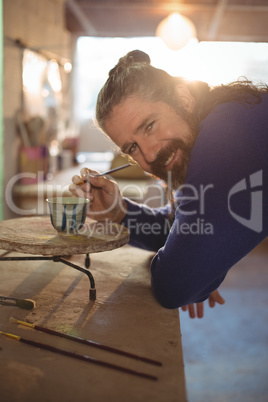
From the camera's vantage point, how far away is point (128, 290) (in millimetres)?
1333

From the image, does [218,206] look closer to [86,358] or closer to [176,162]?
[176,162]

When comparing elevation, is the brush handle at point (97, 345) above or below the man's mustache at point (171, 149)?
below

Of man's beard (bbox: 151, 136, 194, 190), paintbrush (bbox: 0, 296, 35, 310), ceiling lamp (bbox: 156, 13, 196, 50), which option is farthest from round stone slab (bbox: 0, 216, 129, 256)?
ceiling lamp (bbox: 156, 13, 196, 50)

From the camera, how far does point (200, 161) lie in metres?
1.14

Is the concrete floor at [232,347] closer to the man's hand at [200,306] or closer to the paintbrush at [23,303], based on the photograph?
the man's hand at [200,306]

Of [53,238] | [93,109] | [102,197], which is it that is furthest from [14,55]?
[53,238]

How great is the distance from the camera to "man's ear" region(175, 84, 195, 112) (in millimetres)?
1441

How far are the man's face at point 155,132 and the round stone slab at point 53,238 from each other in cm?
30

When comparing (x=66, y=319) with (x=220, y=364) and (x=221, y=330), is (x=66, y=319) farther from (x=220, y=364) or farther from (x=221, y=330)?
(x=221, y=330)

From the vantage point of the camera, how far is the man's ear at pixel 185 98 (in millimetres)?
1441

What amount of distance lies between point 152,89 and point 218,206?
1.83 feet

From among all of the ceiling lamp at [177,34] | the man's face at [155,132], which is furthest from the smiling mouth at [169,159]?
the ceiling lamp at [177,34]

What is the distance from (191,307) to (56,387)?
2.72 ft

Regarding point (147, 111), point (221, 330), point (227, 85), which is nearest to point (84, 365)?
point (147, 111)
